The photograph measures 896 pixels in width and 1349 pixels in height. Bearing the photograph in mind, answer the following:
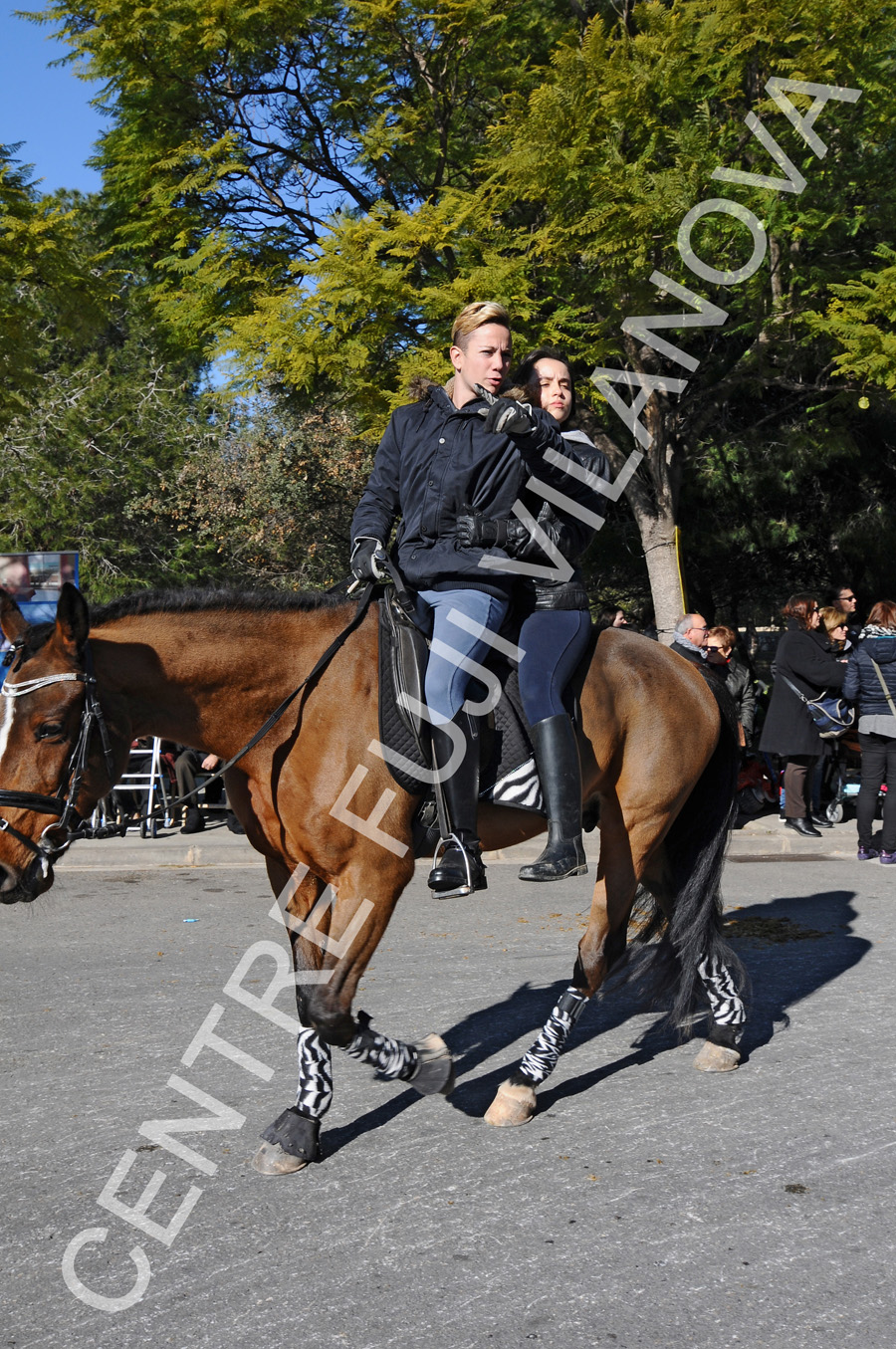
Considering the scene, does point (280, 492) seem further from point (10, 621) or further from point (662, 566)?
point (10, 621)

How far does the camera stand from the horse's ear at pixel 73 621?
3404mm

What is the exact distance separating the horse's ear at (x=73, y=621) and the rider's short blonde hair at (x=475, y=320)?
1.55m

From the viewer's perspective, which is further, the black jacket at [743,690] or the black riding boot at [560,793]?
the black jacket at [743,690]

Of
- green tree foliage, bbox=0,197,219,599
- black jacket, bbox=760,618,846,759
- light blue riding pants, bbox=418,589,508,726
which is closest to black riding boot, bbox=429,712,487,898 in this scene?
light blue riding pants, bbox=418,589,508,726

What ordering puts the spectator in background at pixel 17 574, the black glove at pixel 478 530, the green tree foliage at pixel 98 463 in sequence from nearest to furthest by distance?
1. the black glove at pixel 478 530
2. the spectator in background at pixel 17 574
3. the green tree foliage at pixel 98 463

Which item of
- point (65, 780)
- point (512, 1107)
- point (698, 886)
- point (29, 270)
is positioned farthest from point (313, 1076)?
point (29, 270)

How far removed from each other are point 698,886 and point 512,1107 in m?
1.30

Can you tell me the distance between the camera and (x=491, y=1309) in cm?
278

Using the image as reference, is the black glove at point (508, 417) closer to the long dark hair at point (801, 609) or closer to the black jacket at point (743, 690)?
the long dark hair at point (801, 609)

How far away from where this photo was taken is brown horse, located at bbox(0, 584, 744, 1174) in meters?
3.42

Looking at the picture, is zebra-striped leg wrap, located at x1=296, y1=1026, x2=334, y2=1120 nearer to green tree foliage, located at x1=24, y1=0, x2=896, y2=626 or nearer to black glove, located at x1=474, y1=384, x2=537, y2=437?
black glove, located at x1=474, y1=384, x2=537, y2=437

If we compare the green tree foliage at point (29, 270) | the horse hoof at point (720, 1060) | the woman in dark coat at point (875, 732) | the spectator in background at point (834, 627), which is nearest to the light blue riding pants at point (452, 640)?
the horse hoof at point (720, 1060)

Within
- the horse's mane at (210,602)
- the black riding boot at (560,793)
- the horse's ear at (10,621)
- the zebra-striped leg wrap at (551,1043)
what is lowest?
the zebra-striped leg wrap at (551,1043)

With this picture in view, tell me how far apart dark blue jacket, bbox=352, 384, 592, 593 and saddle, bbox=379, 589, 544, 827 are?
0.21m
